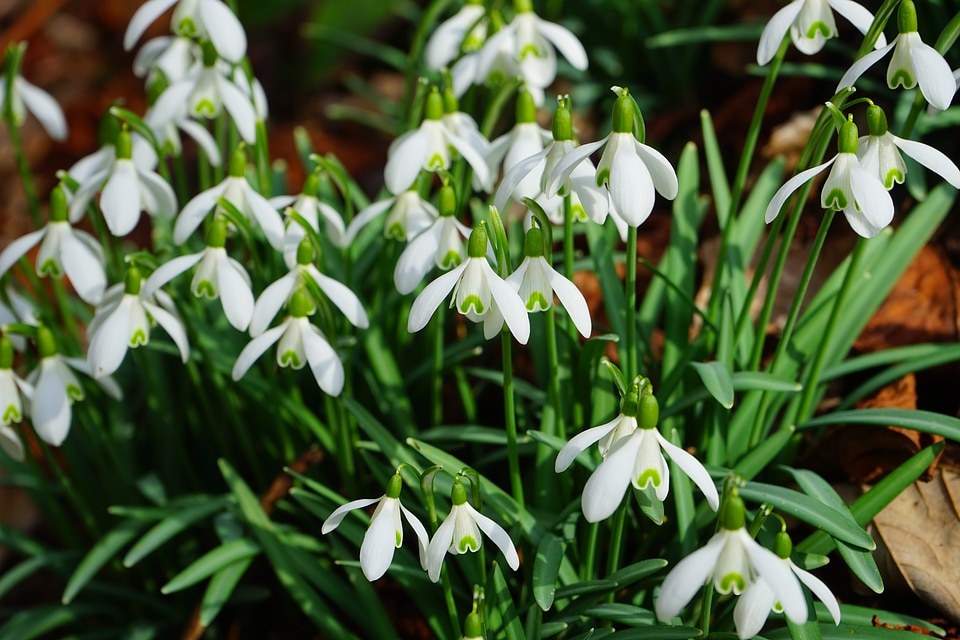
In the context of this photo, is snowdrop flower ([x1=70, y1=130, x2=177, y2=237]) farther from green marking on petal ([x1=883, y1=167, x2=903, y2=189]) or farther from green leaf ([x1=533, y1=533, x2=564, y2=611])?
green marking on petal ([x1=883, y1=167, x2=903, y2=189])

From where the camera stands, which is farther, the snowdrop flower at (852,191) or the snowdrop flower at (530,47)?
the snowdrop flower at (530,47)

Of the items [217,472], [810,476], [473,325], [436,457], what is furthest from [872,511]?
[217,472]

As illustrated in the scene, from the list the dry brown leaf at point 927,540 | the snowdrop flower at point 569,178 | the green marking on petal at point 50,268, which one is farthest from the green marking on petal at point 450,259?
the dry brown leaf at point 927,540

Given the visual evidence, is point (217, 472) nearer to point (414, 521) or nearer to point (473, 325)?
point (473, 325)

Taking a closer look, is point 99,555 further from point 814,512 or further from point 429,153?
point 814,512

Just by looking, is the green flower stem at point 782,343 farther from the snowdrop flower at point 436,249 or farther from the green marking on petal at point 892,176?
the snowdrop flower at point 436,249

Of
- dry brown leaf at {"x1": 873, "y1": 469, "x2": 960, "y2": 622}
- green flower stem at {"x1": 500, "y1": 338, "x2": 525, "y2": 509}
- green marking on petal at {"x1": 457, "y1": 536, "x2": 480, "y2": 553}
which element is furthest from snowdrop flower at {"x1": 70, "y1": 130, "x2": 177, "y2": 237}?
dry brown leaf at {"x1": 873, "y1": 469, "x2": 960, "y2": 622}
